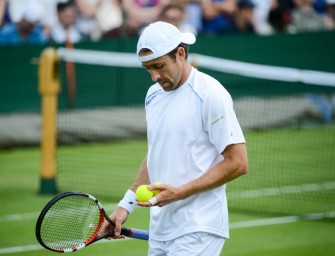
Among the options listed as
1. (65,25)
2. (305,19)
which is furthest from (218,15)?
(65,25)

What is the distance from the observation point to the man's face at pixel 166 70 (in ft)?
17.9

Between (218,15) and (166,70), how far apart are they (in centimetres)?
1335

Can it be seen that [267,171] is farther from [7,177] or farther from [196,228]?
[196,228]

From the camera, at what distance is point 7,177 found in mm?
13266

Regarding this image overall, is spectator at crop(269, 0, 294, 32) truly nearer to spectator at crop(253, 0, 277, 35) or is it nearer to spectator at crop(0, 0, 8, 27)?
spectator at crop(253, 0, 277, 35)

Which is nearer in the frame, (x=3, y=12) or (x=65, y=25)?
(x=3, y=12)

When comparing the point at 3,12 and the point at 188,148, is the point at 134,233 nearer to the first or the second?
the point at 188,148

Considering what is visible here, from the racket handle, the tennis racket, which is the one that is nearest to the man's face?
the tennis racket

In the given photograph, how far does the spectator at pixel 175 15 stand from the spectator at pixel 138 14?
585 millimetres

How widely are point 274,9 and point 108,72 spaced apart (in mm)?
5288

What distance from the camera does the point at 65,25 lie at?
16.7m

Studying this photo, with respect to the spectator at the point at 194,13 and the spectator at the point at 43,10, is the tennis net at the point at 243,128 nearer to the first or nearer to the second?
the spectator at the point at 43,10

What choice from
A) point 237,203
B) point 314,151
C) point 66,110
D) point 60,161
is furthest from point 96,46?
point 237,203

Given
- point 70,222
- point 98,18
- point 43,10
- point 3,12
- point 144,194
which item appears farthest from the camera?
point 98,18
